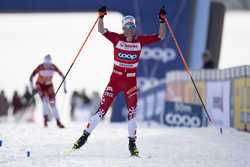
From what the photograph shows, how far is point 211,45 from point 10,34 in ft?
37.6

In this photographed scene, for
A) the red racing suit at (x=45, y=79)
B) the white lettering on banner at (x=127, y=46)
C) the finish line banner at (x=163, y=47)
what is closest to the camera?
the white lettering on banner at (x=127, y=46)

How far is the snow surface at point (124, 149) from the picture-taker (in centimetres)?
719

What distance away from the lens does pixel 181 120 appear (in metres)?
14.8

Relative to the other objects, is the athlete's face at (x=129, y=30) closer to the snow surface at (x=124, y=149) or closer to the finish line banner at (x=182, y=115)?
the snow surface at (x=124, y=149)

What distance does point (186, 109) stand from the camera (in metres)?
14.7

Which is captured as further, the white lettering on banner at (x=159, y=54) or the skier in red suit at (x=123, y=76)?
the white lettering on banner at (x=159, y=54)

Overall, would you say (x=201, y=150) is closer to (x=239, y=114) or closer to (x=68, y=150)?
(x=68, y=150)

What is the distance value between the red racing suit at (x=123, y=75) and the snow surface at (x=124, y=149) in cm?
65

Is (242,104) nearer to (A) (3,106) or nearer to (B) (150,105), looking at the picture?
(B) (150,105)

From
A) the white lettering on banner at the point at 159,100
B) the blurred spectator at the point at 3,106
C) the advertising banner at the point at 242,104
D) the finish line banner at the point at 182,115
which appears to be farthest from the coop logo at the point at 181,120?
the blurred spectator at the point at 3,106

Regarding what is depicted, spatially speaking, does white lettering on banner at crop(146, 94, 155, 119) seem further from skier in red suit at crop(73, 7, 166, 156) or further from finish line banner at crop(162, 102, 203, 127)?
skier in red suit at crop(73, 7, 166, 156)

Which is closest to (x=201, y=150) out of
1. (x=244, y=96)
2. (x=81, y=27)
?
(x=244, y=96)

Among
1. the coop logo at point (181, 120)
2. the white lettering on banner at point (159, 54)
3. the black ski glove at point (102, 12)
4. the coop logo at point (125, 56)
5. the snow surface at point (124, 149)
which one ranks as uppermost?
the white lettering on banner at point (159, 54)

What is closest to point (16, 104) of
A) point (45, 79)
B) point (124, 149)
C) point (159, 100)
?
point (159, 100)
